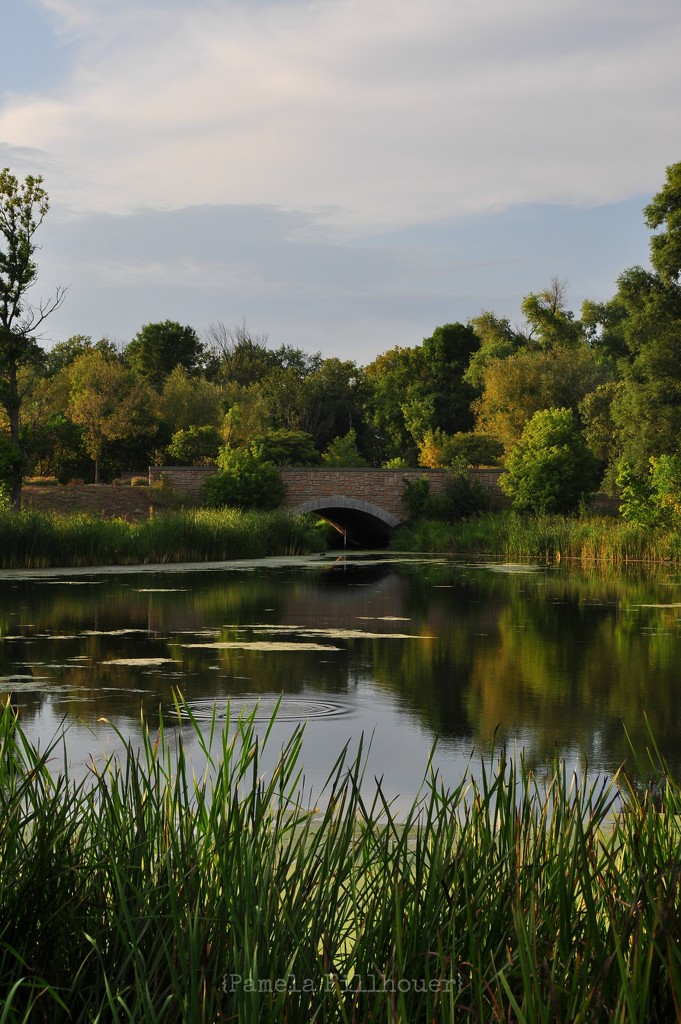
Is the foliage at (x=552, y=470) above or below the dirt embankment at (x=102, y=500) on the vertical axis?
above

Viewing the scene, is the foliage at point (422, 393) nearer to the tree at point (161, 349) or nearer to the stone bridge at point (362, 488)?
the tree at point (161, 349)

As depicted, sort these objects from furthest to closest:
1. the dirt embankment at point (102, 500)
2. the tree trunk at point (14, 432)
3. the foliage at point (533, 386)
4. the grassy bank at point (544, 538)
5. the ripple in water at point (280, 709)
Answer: the foliage at point (533, 386), the dirt embankment at point (102, 500), the grassy bank at point (544, 538), the tree trunk at point (14, 432), the ripple in water at point (280, 709)

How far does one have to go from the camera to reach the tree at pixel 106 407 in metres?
45.4

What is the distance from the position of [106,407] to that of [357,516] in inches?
449

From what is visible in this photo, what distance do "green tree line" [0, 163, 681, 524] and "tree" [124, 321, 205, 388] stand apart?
93mm

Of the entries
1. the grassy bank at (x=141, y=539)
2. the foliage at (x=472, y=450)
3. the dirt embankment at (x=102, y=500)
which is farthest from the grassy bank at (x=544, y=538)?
the foliage at (x=472, y=450)

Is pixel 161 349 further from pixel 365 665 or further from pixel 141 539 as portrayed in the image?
pixel 365 665

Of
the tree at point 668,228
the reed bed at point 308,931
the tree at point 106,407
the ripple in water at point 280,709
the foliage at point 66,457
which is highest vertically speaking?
the tree at point 668,228

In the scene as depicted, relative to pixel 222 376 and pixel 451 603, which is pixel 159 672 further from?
pixel 222 376

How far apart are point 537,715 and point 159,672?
3.52 m

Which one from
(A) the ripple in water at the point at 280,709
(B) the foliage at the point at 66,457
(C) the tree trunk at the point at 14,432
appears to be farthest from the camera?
(B) the foliage at the point at 66,457

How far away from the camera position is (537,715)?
327 inches

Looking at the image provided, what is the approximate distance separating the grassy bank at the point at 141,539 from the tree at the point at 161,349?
32.7 metres

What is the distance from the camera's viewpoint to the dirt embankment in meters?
34.5
